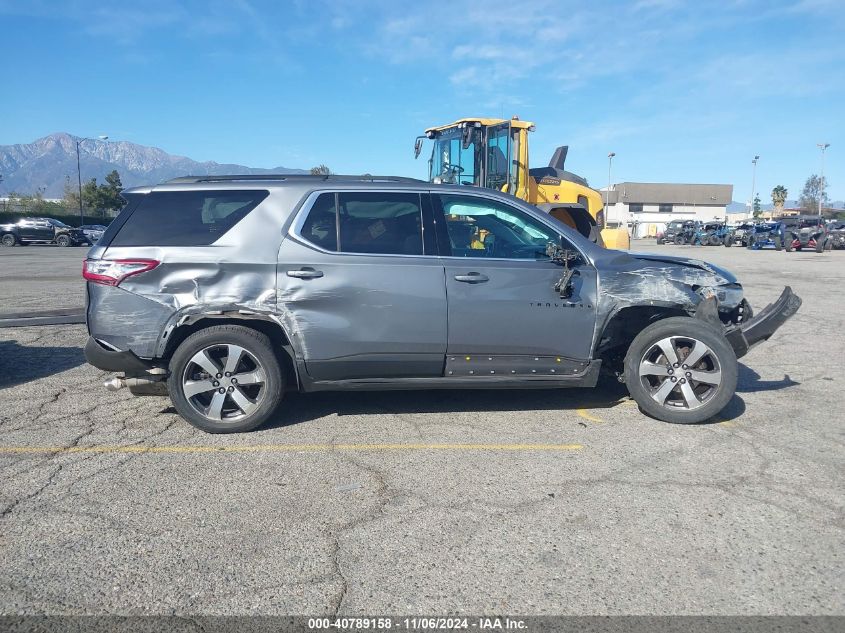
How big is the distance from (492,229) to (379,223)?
927 millimetres

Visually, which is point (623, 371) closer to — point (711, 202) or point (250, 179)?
point (250, 179)

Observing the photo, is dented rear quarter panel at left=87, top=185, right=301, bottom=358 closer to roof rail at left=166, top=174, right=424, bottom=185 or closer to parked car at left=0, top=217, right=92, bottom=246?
roof rail at left=166, top=174, right=424, bottom=185

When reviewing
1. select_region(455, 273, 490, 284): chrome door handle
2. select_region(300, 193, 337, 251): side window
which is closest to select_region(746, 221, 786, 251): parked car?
select_region(455, 273, 490, 284): chrome door handle

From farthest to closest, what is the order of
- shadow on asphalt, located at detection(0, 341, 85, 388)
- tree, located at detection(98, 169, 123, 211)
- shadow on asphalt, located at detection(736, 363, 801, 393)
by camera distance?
tree, located at detection(98, 169, 123, 211) → shadow on asphalt, located at detection(0, 341, 85, 388) → shadow on asphalt, located at detection(736, 363, 801, 393)

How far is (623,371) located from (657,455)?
3.27ft

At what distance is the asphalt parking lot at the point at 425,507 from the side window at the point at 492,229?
135 centimetres

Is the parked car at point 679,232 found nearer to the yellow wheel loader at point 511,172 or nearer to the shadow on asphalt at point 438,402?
the yellow wheel loader at point 511,172

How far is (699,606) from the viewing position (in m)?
2.69

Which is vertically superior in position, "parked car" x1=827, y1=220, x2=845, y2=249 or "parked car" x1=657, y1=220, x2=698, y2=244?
"parked car" x1=657, y1=220, x2=698, y2=244

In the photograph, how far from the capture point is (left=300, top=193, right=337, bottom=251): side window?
190 inches

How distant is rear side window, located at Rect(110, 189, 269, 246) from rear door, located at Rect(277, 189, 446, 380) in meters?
0.47

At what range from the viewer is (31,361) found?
697 cm

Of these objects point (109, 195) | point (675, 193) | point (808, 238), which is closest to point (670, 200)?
point (675, 193)

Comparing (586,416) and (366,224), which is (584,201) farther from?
(366,224)
